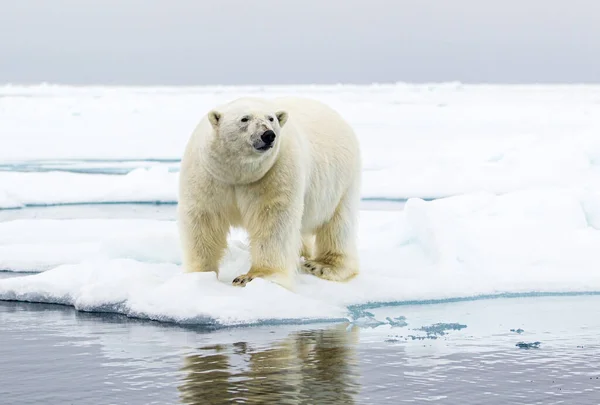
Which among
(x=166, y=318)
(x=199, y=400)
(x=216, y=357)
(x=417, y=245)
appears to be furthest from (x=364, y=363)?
(x=417, y=245)

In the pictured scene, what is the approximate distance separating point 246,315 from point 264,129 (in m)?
0.93

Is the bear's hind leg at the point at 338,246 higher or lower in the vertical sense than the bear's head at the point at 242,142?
lower

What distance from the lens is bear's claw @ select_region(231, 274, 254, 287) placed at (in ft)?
16.0

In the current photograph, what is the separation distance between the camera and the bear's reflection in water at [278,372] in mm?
3260

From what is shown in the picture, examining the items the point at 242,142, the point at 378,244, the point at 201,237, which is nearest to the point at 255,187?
the point at 242,142

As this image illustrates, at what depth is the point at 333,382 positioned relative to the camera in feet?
11.5

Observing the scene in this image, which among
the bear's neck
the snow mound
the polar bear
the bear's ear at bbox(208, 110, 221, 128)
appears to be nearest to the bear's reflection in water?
the snow mound

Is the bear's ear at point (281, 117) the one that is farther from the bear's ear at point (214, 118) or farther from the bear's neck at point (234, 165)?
the bear's ear at point (214, 118)

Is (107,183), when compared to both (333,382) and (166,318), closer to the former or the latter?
(166,318)

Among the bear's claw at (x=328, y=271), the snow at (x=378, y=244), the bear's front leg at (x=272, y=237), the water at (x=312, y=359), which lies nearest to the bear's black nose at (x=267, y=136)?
the bear's front leg at (x=272, y=237)

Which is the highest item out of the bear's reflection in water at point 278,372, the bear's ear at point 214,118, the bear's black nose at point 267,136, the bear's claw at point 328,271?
the bear's ear at point 214,118

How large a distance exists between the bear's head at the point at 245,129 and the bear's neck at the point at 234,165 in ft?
0.08

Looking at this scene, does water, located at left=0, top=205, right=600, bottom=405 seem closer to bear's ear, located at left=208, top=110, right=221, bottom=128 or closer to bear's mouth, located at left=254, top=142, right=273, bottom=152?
bear's mouth, located at left=254, top=142, right=273, bottom=152

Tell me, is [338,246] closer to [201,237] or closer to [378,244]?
[201,237]
